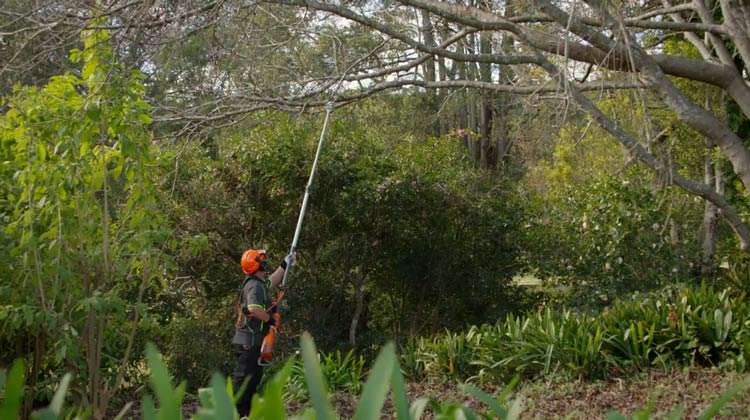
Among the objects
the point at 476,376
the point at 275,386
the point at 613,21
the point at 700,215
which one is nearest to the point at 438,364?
the point at 476,376

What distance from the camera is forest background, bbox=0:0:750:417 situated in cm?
684

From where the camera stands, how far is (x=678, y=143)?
48.2 ft

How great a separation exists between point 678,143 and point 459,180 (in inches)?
209

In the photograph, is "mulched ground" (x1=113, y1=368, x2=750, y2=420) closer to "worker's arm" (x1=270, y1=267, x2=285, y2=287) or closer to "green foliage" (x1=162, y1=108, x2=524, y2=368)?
"worker's arm" (x1=270, y1=267, x2=285, y2=287)

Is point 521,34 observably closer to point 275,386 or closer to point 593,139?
point 275,386

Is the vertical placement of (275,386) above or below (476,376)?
above

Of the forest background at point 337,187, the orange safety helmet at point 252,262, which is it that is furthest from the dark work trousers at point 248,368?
the forest background at point 337,187

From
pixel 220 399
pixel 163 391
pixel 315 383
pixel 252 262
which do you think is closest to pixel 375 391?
pixel 315 383

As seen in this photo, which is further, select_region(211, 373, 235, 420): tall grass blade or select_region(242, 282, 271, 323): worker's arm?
select_region(242, 282, 271, 323): worker's arm

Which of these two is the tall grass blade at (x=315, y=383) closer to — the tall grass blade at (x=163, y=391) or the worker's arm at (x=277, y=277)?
the tall grass blade at (x=163, y=391)

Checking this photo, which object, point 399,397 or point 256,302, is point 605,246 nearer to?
point 256,302

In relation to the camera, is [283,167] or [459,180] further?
[459,180]

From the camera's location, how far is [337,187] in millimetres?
11125

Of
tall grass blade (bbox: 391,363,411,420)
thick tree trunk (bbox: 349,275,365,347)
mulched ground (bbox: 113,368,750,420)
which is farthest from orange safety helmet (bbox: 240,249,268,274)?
tall grass blade (bbox: 391,363,411,420)
